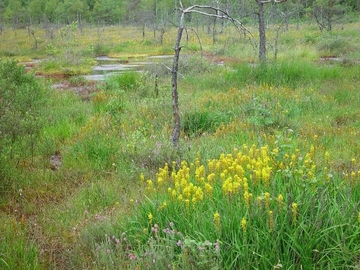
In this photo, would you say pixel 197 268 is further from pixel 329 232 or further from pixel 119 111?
pixel 119 111

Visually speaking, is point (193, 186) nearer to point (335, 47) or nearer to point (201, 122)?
point (201, 122)

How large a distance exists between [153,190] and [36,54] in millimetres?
38025

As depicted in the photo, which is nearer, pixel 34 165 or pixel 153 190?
pixel 153 190

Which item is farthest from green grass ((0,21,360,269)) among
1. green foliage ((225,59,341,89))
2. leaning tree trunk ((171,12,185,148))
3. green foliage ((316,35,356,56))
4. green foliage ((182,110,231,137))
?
green foliage ((316,35,356,56))

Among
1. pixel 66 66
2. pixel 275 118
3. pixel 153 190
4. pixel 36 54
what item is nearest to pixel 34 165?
pixel 153 190

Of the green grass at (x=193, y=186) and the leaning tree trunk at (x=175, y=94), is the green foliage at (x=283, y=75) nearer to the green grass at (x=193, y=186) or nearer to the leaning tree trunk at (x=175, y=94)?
the green grass at (x=193, y=186)

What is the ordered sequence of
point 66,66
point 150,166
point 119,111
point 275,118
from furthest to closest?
point 66,66, point 119,111, point 275,118, point 150,166

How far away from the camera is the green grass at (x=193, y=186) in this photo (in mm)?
3180

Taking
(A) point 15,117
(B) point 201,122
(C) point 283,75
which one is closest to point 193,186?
(A) point 15,117

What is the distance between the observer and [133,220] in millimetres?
3992

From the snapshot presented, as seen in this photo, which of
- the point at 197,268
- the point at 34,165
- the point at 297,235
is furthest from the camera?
the point at 34,165

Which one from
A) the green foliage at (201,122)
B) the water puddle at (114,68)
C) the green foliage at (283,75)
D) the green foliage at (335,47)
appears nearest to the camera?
the green foliage at (201,122)

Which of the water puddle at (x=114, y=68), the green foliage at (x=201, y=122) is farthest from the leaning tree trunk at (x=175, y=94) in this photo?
the water puddle at (x=114, y=68)

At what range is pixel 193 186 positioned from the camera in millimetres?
4062
